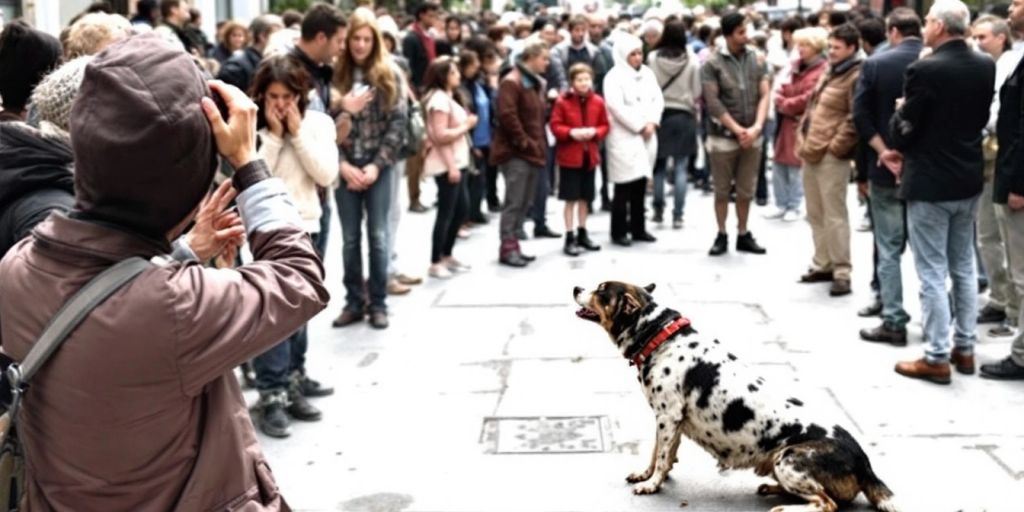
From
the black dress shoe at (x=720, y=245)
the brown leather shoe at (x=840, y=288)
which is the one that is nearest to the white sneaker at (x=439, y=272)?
the black dress shoe at (x=720, y=245)

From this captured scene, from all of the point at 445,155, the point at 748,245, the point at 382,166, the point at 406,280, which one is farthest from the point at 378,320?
the point at 748,245

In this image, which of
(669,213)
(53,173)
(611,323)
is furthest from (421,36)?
(53,173)

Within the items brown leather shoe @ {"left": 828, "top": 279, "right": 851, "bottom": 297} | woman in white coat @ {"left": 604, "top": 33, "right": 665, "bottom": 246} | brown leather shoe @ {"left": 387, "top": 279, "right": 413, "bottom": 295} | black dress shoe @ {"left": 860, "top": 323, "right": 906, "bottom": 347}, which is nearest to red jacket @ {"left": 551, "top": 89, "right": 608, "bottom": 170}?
woman in white coat @ {"left": 604, "top": 33, "right": 665, "bottom": 246}

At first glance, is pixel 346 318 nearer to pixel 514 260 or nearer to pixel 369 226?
pixel 369 226

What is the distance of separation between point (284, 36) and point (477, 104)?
13.0ft

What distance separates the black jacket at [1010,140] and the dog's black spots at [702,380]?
2.87m

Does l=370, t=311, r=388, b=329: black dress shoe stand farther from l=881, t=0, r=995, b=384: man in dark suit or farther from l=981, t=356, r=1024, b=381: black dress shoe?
l=981, t=356, r=1024, b=381: black dress shoe

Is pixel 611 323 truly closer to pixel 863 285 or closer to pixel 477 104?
pixel 863 285

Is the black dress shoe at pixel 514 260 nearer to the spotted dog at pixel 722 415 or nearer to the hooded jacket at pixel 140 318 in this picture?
the spotted dog at pixel 722 415

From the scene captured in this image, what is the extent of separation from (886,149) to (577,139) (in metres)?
3.86

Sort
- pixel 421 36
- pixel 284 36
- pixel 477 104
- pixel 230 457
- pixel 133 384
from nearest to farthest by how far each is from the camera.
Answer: pixel 133 384 < pixel 230 457 < pixel 284 36 < pixel 477 104 < pixel 421 36

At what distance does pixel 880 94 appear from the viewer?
8422 millimetres

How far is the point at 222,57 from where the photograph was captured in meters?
13.7

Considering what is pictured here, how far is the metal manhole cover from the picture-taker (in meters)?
6.16
